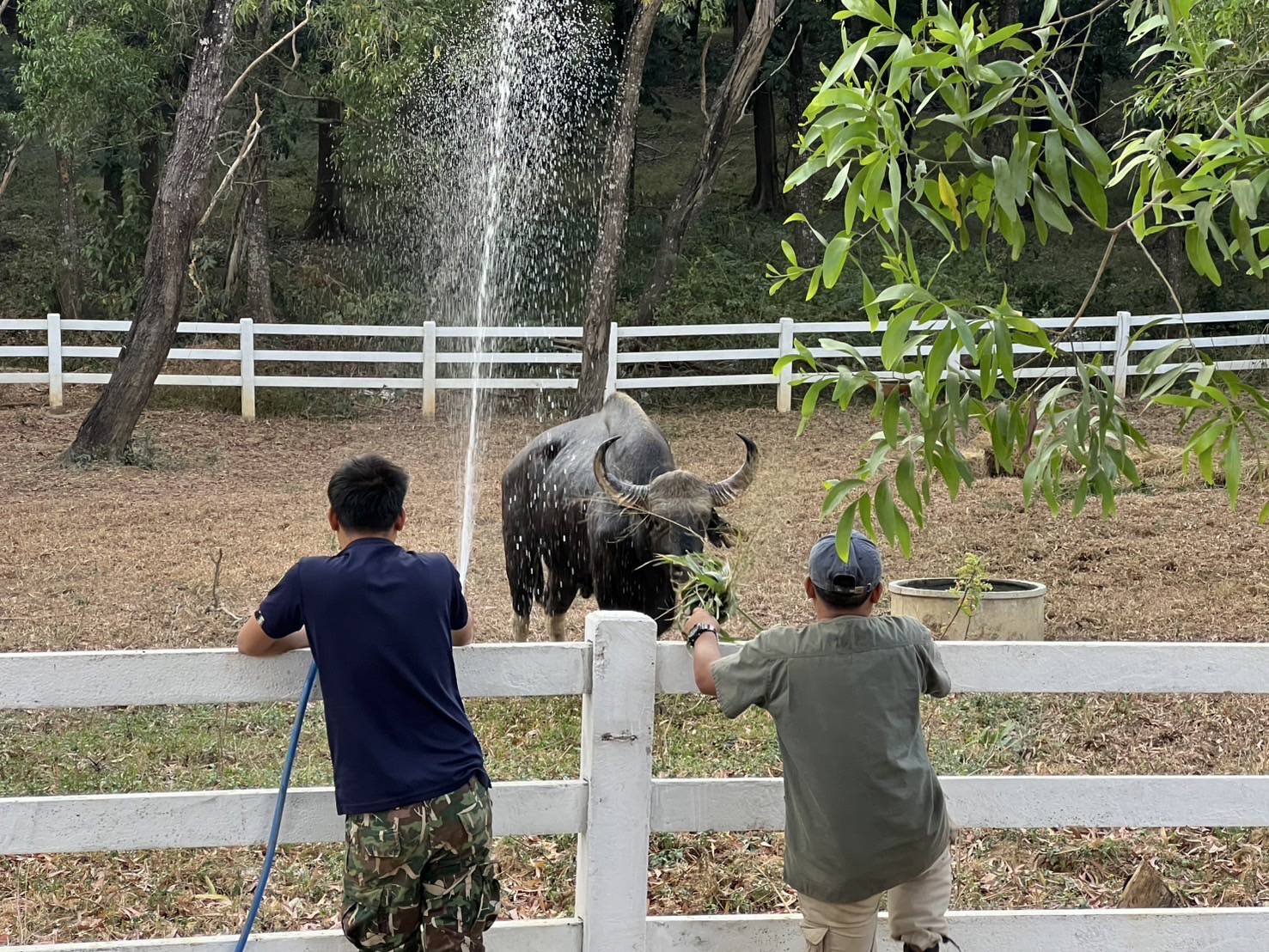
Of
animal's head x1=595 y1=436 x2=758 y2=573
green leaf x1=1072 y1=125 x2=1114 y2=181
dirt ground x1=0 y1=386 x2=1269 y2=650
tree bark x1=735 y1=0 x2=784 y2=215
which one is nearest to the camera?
green leaf x1=1072 y1=125 x2=1114 y2=181

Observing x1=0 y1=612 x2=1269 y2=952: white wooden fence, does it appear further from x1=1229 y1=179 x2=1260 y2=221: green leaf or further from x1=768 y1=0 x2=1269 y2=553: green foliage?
x1=1229 y1=179 x2=1260 y2=221: green leaf

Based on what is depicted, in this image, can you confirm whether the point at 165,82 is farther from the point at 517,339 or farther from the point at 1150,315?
the point at 1150,315

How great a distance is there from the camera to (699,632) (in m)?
4.16

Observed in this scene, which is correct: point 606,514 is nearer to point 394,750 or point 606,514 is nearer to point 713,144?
point 394,750

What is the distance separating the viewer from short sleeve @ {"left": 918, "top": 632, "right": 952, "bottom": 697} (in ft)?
12.7

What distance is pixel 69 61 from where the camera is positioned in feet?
67.4

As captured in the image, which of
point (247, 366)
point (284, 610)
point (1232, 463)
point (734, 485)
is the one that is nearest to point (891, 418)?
point (1232, 463)

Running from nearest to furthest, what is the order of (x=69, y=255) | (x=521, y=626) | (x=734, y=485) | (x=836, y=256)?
(x=836, y=256) < (x=734, y=485) < (x=521, y=626) < (x=69, y=255)

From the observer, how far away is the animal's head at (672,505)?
808cm

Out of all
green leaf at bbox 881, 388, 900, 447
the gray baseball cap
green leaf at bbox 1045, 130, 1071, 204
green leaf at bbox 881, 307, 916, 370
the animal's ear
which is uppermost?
green leaf at bbox 1045, 130, 1071, 204

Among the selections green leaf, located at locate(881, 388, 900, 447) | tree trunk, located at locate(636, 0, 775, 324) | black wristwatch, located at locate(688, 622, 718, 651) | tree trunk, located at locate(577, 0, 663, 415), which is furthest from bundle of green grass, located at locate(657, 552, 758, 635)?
tree trunk, located at locate(636, 0, 775, 324)

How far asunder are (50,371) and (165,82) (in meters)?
7.73

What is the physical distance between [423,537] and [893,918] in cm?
959

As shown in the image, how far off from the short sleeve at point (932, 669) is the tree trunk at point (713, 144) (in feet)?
51.4
